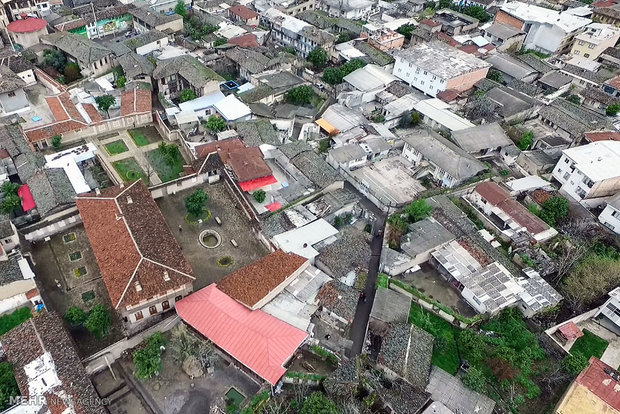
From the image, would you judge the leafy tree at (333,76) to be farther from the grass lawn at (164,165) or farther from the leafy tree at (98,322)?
the leafy tree at (98,322)

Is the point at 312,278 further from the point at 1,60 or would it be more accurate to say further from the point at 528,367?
the point at 1,60

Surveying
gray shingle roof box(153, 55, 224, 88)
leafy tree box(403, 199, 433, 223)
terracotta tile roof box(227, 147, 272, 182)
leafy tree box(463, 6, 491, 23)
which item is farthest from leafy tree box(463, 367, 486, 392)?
leafy tree box(463, 6, 491, 23)

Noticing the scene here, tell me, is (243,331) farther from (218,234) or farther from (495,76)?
(495,76)

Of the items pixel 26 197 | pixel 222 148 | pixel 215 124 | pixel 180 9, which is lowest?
pixel 26 197

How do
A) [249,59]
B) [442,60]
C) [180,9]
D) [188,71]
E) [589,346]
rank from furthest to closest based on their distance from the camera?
[180,9] → [442,60] → [249,59] → [188,71] → [589,346]

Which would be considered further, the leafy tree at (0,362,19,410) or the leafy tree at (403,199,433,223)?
Answer: the leafy tree at (403,199,433,223)

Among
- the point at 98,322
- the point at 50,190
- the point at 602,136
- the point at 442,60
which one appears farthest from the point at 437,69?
the point at 98,322

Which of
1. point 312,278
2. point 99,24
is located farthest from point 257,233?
point 99,24

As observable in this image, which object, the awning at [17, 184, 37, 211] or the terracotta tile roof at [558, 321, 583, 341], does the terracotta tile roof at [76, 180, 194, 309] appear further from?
the terracotta tile roof at [558, 321, 583, 341]
